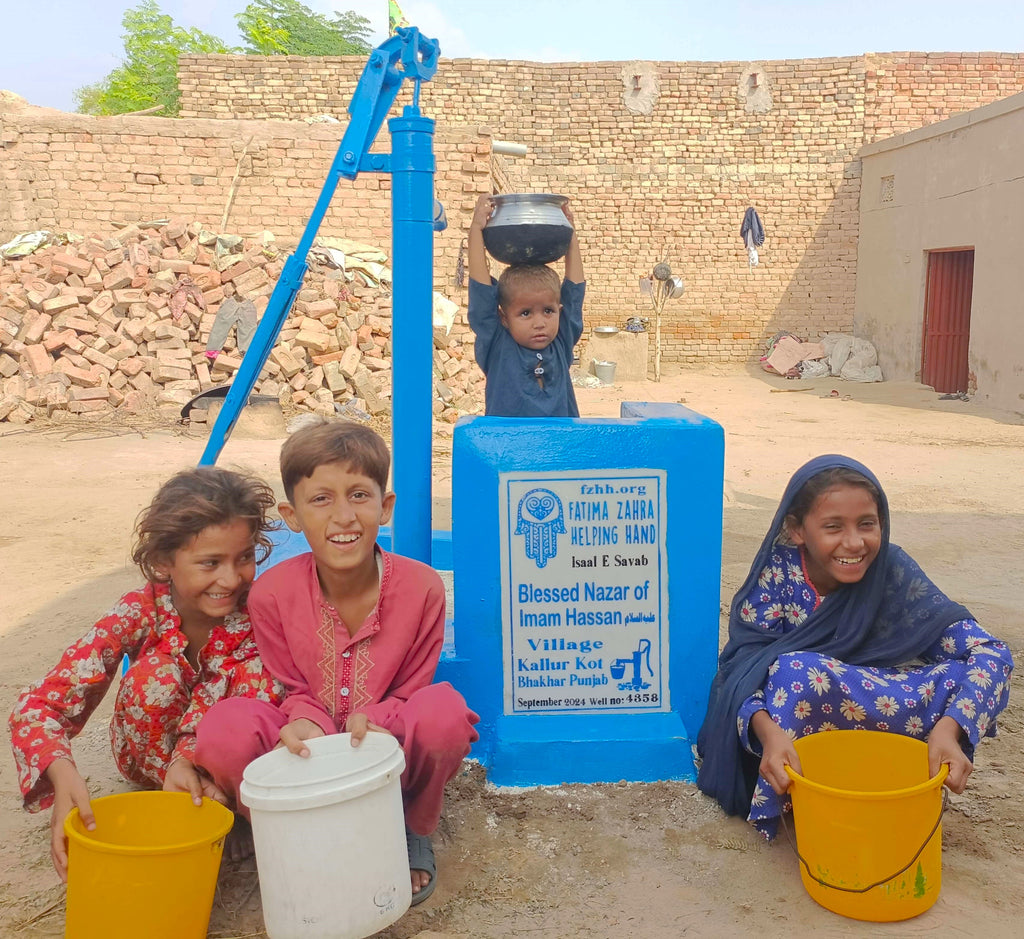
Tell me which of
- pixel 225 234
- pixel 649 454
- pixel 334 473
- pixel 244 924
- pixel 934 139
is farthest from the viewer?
pixel 934 139

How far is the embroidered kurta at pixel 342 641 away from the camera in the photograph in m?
2.10

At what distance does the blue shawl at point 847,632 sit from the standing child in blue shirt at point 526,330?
1.13 m

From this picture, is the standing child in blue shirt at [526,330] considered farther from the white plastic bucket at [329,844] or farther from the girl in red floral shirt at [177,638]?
the white plastic bucket at [329,844]

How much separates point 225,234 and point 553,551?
939 centimetres

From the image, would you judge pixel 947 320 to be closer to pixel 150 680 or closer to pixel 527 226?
pixel 527 226

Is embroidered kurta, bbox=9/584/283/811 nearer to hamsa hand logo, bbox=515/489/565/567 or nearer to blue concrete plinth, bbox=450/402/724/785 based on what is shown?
blue concrete plinth, bbox=450/402/724/785

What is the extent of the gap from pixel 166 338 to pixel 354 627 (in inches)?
320

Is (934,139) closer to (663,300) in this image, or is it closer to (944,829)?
(663,300)

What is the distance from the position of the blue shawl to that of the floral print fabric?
41 millimetres

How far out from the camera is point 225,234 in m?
10.7

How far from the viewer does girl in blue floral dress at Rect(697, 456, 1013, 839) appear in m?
2.14

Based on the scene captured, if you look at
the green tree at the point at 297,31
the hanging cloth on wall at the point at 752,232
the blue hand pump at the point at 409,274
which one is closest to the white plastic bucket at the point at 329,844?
the blue hand pump at the point at 409,274

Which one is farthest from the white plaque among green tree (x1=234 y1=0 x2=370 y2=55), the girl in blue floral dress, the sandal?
green tree (x1=234 y1=0 x2=370 y2=55)

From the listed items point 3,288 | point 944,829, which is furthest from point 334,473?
point 3,288
